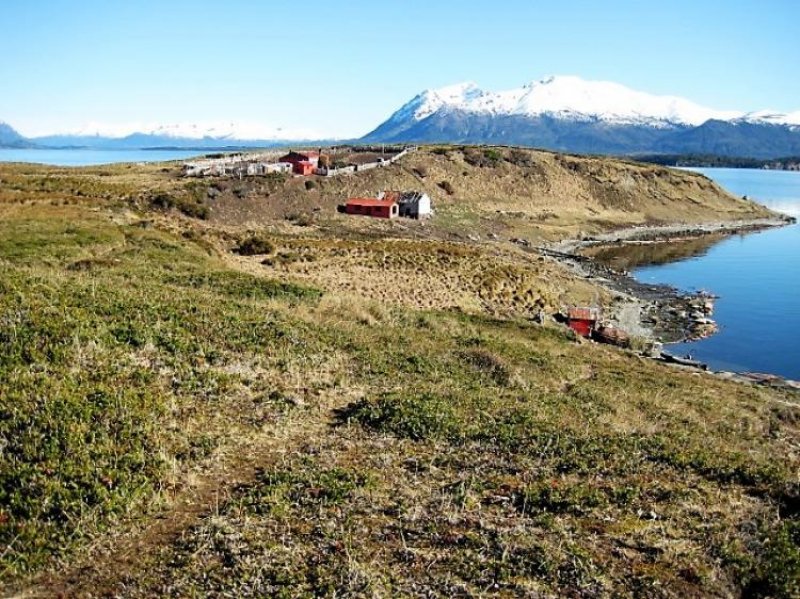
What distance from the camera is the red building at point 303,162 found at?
95625 millimetres

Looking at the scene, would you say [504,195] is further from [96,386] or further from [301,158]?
[96,386]

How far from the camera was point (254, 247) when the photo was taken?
51250 mm

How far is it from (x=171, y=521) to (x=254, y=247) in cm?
4316

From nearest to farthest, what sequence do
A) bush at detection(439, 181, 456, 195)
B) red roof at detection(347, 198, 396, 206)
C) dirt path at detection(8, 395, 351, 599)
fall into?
1. dirt path at detection(8, 395, 351, 599)
2. red roof at detection(347, 198, 396, 206)
3. bush at detection(439, 181, 456, 195)

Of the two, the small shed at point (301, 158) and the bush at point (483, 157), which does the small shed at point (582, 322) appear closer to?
the small shed at point (301, 158)

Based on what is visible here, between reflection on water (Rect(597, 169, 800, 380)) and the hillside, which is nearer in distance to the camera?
reflection on water (Rect(597, 169, 800, 380))

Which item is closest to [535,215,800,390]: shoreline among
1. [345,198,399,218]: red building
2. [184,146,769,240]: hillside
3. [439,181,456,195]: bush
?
[184,146,769,240]: hillside

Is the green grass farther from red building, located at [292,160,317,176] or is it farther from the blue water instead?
red building, located at [292,160,317,176]

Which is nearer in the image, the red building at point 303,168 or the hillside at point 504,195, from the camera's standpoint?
the hillside at point 504,195

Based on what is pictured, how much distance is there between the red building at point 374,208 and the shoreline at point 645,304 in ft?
68.4

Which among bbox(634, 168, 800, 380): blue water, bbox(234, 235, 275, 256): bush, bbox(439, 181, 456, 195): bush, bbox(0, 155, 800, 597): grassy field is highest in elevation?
bbox(439, 181, 456, 195): bush

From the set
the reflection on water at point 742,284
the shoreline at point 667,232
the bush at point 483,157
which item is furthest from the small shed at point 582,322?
the bush at point 483,157

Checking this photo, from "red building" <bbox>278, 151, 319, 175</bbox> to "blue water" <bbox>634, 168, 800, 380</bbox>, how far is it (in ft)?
170

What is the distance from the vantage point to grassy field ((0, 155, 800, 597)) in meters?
8.77
